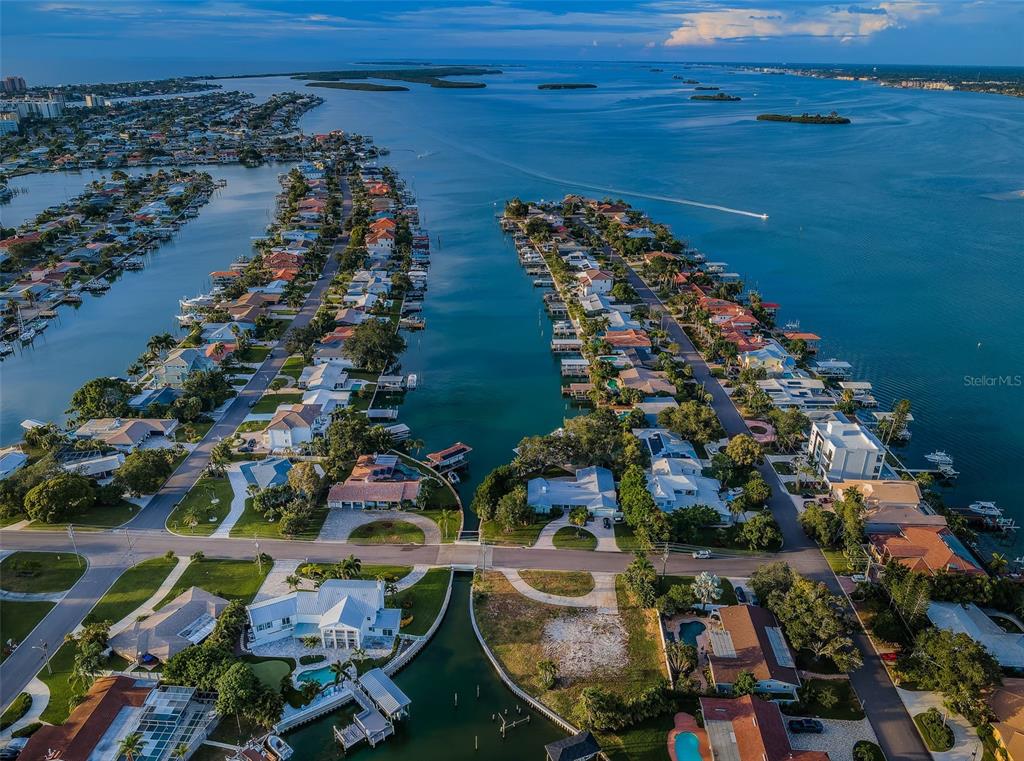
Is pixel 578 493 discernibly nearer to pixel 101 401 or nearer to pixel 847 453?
pixel 847 453

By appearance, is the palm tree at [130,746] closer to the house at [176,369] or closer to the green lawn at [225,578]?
the green lawn at [225,578]

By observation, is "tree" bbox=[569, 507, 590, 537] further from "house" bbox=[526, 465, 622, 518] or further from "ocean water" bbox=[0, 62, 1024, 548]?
"ocean water" bbox=[0, 62, 1024, 548]

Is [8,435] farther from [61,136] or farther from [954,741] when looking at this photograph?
[61,136]

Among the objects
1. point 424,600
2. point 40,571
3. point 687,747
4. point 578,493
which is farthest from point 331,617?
point 40,571

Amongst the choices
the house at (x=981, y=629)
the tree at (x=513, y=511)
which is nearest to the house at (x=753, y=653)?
the house at (x=981, y=629)

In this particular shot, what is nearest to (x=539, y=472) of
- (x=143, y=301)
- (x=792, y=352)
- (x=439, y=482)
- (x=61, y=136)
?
(x=439, y=482)

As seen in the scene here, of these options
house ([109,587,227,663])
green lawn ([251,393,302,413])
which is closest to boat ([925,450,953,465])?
house ([109,587,227,663])
